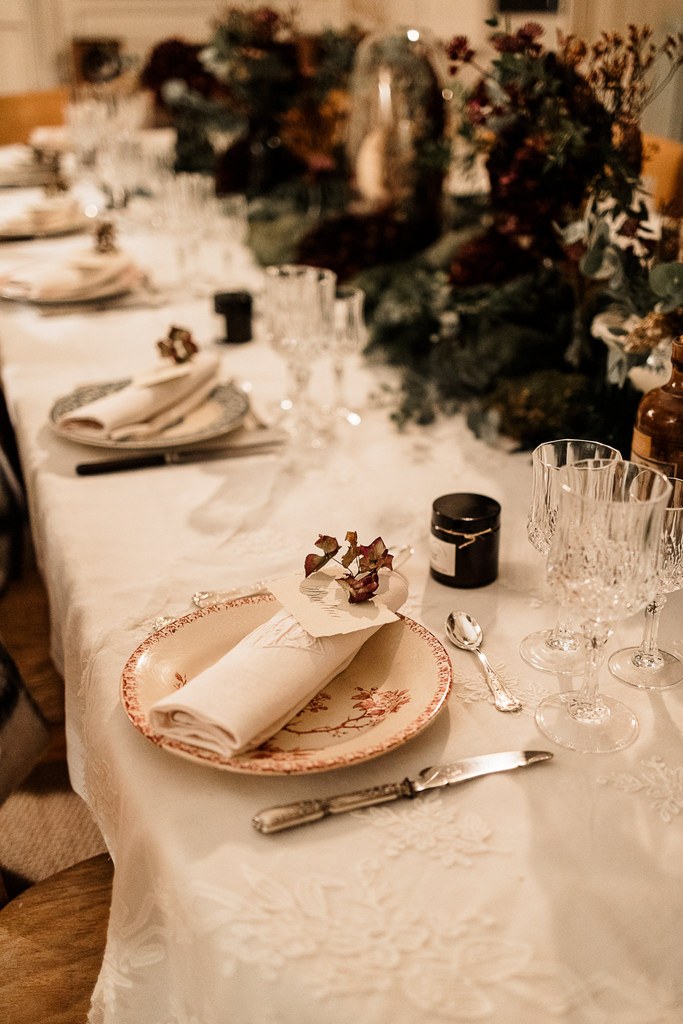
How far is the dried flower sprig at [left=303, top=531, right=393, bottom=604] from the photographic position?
955mm

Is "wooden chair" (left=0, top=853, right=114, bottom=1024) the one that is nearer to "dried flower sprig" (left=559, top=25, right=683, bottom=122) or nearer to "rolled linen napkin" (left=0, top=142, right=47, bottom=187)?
"dried flower sprig" (left=559, top=25, right=683, bottom=122)

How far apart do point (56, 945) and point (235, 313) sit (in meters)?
1.32

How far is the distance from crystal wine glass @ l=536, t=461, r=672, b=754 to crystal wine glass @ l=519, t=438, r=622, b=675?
0.26 ft

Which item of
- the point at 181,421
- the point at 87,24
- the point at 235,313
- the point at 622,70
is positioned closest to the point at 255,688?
the point at 181,421

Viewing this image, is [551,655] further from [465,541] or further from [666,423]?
[666,423]

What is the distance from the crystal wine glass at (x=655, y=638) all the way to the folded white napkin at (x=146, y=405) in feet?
2.76

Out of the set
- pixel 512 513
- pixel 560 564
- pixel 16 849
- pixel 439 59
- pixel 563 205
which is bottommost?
pixel 16 849

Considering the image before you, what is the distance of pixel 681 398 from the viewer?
110 centimetres

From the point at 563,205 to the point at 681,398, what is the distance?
2.09 ft

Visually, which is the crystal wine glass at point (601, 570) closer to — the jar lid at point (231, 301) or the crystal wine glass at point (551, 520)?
the crystal wine glass at point (551, 520)

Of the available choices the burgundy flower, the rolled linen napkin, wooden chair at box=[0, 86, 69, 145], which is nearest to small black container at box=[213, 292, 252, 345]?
the burgundy flower

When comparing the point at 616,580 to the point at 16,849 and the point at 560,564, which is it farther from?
the point at 16,849

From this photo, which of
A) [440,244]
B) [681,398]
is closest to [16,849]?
[681,398]

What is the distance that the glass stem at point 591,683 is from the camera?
0.87m
